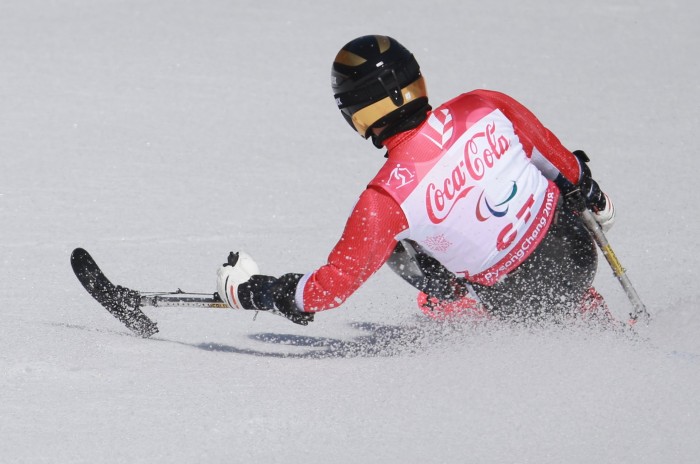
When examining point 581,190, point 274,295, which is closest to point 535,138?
point 581,190

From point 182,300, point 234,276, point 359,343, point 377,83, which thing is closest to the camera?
point 377,83

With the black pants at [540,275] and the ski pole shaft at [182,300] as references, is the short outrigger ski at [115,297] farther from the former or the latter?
the black pants at [540,275]

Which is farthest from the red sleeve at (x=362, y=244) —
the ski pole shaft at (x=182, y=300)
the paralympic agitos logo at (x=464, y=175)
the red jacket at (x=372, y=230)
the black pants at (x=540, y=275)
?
the ski pole shaft at (x=182, y=300)

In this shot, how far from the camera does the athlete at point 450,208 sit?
365cm

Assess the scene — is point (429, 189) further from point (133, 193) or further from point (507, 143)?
point (133, 193)

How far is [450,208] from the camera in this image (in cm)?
372

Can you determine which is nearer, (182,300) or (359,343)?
(182,300)

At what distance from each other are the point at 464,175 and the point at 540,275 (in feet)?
2.02

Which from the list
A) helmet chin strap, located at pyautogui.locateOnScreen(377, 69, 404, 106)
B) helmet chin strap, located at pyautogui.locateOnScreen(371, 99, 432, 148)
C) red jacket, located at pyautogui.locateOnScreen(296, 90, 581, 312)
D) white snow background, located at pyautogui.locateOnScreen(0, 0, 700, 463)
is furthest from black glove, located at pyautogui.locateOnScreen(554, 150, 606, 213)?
helmet chin strap, located at pyautogui.locateOnScreen(377, 69, 404, 106)

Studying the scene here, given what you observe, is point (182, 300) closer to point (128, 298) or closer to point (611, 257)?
point (128, 298)

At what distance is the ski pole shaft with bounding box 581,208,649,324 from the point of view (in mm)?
4305

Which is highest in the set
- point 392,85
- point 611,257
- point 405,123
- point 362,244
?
point 392,85

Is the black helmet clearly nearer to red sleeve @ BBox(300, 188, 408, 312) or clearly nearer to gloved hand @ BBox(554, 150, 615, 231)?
red sleeve @ BBox(300, 188, 408, 312)

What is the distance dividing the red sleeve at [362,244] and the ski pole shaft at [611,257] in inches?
38.3
